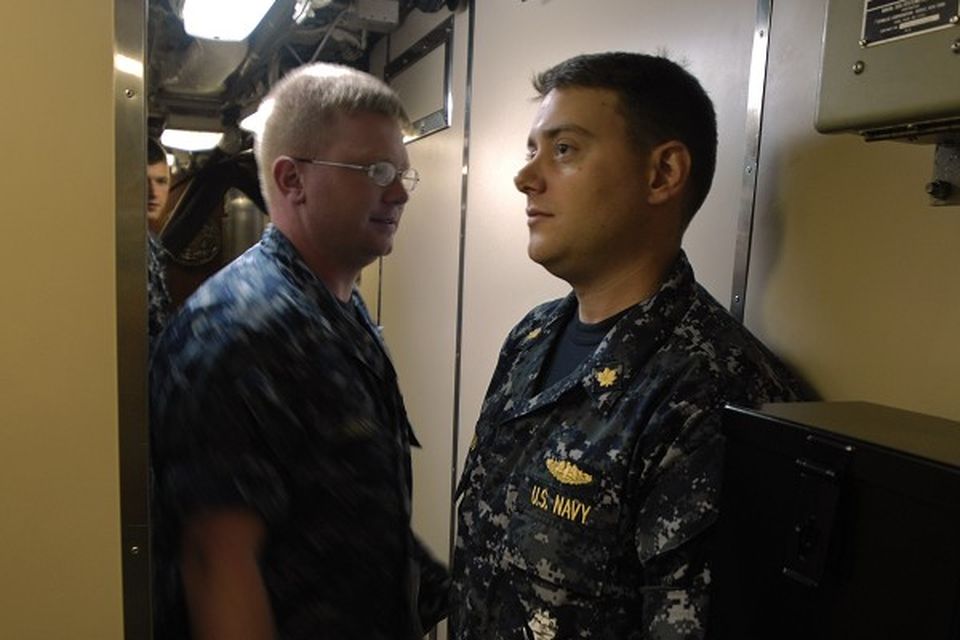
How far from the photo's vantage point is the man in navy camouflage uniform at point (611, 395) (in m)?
0.97

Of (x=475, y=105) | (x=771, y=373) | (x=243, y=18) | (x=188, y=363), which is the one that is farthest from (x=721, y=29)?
(x=243, y=18)

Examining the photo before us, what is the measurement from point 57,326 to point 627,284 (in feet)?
2.92

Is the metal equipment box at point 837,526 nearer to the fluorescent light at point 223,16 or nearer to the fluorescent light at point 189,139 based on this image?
the fluorescent light at point 223,16

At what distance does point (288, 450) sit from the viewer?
43.9 inches

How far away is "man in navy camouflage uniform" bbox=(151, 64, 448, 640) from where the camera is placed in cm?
107

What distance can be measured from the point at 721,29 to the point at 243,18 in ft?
5.45

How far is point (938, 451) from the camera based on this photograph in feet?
2.07

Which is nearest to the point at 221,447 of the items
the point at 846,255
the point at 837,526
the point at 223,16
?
the point at 837,526

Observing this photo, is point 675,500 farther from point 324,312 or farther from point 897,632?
point 324,312

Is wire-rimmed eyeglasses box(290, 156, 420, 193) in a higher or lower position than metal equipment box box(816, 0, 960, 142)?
lower

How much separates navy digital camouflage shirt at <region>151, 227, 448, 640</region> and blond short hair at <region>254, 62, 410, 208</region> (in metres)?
0.21

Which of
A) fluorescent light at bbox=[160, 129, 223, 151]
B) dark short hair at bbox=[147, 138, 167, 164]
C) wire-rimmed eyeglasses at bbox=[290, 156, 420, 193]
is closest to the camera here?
wire-rimmed eyeglasses at bbox=[290, 156, 420, 193]

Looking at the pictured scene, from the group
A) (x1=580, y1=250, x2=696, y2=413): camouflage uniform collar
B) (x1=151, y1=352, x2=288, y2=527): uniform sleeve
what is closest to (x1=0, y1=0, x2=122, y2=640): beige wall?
(x1=151, y1=352, x2=288, y2=527): uniform sleeve

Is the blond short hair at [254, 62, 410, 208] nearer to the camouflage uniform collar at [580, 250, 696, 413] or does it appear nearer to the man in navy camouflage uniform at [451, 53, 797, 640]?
the man in navy camouflage uniform at [451, 53, 797, 640]
